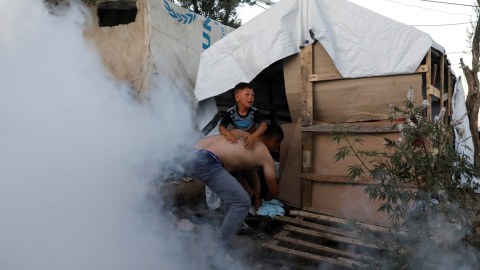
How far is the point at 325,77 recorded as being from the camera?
13.5 ft

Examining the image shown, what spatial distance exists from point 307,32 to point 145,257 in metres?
2.91

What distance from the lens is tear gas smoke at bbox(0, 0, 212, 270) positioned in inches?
81.6

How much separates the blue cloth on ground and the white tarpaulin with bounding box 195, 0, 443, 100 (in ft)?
4.69

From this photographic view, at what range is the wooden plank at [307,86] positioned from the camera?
421 centimetres

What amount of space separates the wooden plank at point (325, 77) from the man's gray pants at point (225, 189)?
5.03 ft

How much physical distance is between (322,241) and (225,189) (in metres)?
1.18

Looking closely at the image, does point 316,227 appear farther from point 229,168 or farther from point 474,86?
point 474,86

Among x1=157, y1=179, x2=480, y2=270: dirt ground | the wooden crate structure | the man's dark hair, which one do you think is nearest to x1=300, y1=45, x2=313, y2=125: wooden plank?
the wooden crate structure

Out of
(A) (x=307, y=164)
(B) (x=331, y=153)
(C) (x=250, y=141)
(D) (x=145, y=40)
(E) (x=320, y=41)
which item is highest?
(D) (x=145, y=40)

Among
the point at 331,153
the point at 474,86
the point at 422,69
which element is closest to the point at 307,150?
the point at 331,153

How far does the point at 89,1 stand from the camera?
5.45 m

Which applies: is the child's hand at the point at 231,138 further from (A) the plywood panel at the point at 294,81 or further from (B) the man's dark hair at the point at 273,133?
(A) the plywood panel at the point at 294,81

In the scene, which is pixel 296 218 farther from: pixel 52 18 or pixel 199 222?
pixel 52 18

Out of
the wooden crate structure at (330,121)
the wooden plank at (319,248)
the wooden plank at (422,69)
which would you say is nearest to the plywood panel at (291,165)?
the wooden crate structure at (330,121)
